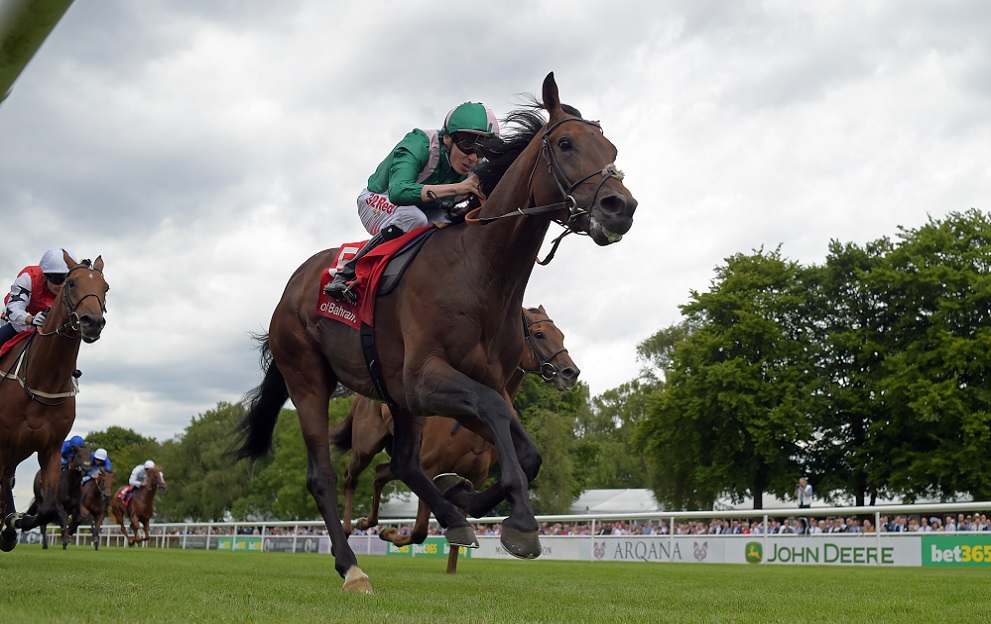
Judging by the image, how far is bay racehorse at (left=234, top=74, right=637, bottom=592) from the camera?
5.82 m

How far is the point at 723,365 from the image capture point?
43750mm

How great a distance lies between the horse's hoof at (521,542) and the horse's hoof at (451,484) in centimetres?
177

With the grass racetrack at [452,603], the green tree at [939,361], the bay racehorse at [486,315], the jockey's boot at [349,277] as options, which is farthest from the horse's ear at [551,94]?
the green tree at [939,361]

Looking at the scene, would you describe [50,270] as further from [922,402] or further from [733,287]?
[733,287]

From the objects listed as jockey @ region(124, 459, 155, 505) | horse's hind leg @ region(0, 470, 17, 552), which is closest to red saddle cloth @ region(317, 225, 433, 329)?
horse's hind leg @ region(0, 470, 17, 552)

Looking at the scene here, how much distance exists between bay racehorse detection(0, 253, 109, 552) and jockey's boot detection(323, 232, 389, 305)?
3.90 metres

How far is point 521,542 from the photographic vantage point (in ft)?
16.8

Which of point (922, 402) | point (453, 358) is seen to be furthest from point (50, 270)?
point (922, 402)

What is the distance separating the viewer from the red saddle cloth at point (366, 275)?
7043mm

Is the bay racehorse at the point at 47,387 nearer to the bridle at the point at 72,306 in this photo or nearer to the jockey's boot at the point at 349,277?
the bridle at the point at 72,306

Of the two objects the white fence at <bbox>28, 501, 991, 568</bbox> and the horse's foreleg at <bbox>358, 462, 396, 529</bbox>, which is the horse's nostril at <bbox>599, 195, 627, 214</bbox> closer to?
the horse's foreleg at <bbox>358, 462, 396, 529</bbox>

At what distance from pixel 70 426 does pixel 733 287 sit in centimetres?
3971

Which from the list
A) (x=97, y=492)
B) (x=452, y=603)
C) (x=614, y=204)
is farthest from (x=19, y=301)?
(x=97, y=492)

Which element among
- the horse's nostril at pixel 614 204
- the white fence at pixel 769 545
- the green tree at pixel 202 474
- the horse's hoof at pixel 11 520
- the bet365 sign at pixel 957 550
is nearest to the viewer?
the horse's nostril at pixel 614 204
